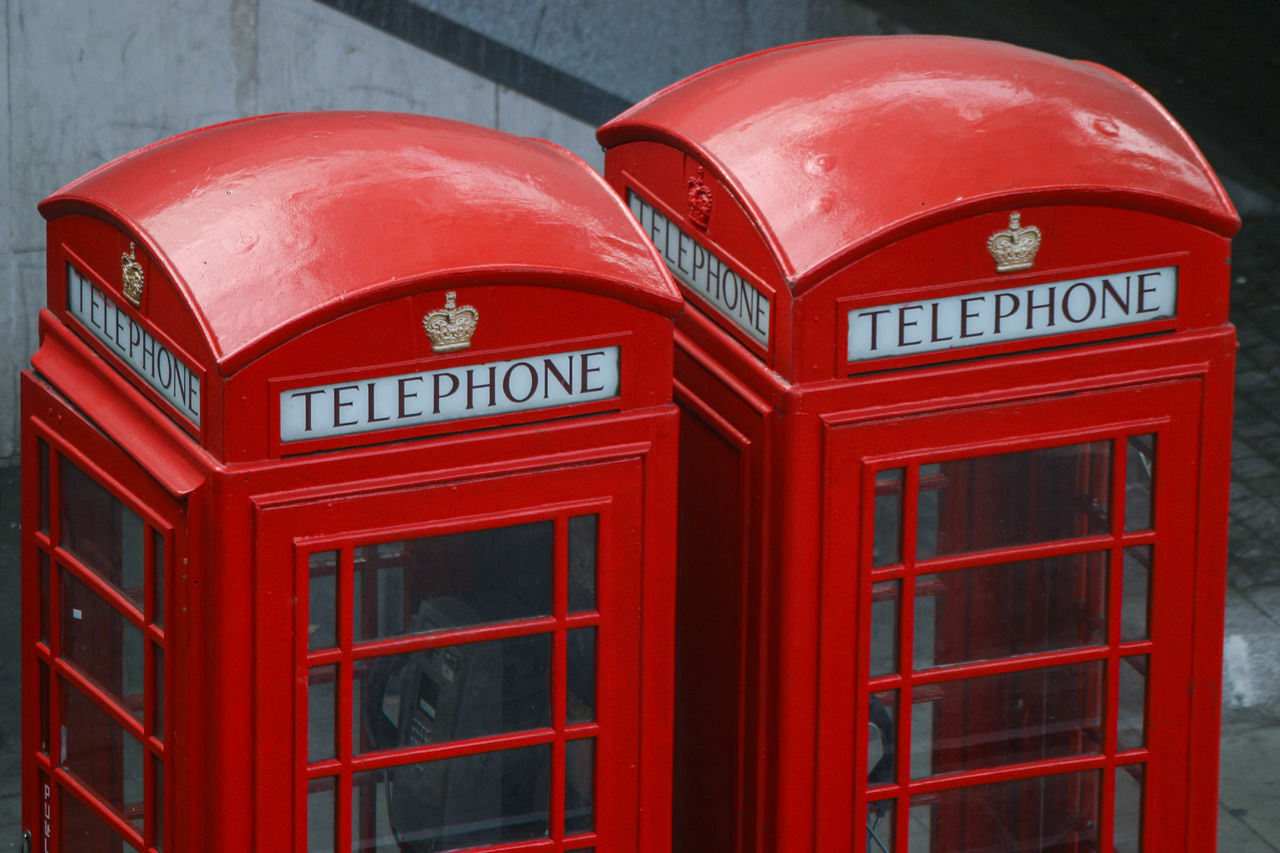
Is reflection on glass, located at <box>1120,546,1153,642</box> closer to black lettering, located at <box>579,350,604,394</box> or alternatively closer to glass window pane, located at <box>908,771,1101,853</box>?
glass window pane, located at <box>908,771,1101,853</box>

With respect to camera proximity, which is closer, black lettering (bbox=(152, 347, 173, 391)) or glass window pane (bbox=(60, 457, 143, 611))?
black lettering (bbox=(152, 347, 173, 391))

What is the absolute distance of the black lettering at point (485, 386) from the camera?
10.3 ft

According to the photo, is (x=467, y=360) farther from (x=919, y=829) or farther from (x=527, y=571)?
(x=919, y=829)

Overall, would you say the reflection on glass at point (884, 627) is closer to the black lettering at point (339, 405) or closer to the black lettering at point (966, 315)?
the black lettering at point (966, 315)

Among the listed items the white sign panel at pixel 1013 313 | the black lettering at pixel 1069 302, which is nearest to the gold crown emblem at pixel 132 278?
the white sign panel at pixel 1013 313

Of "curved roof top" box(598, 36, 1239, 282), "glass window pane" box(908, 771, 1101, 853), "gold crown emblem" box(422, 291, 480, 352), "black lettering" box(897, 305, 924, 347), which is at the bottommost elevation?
"glass window pane" box(908, 771, 1101, 853)

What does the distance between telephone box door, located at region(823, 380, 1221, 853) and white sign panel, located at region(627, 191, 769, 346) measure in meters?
0.28

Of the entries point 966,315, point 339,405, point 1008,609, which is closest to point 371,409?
point 339,405

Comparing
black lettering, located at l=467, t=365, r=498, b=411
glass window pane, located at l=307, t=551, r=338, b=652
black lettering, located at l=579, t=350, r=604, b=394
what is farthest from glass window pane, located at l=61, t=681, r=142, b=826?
black lettering, located at l=579, t=350, r=604, b=394

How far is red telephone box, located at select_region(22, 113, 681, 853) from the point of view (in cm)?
306

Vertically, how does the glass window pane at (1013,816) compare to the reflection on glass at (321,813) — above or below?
below

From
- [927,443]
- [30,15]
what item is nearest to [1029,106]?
[927,443]

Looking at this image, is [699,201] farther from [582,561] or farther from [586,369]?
[582,561]

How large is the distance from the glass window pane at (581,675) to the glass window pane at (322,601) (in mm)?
423
